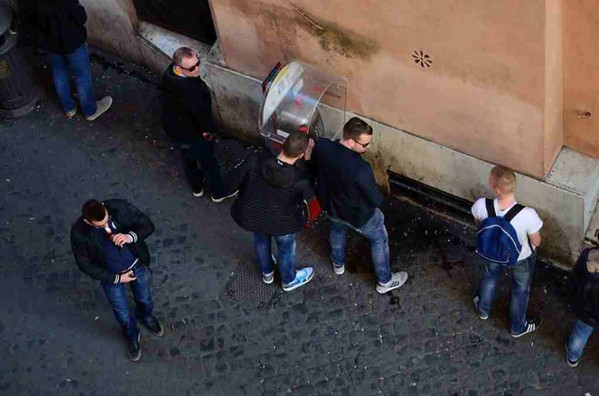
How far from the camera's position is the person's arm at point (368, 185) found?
20.9 feet

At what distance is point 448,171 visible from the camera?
7.42 metres

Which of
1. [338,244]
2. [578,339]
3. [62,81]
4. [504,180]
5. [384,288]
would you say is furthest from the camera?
[62,81]

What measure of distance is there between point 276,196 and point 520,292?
1973 millimetres

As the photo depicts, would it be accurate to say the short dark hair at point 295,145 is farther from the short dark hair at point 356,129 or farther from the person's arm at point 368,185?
the person's arm at point 368,185

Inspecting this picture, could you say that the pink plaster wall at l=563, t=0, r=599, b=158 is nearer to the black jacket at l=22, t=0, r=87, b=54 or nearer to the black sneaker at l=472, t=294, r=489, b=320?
the black sneaker at l=472, t=294, r=489, b=320

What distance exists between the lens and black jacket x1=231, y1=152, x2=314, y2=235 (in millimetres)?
6375

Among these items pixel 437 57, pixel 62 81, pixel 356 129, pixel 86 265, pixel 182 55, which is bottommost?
pixel 62 81

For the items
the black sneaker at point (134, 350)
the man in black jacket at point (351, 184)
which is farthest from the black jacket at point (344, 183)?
the black sneaker at point (134, 350)

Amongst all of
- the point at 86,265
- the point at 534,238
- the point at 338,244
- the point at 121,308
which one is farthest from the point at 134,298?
the point at 534,238

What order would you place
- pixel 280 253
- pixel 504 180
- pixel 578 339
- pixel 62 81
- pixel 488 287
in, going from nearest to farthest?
pixel 504 180, pixel 578 339, pixel 488 287, pixel 280 253, pixel 62 81

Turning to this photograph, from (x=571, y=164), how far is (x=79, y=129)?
4.74 metres

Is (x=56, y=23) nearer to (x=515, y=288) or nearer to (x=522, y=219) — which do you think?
(x=522, y=219)

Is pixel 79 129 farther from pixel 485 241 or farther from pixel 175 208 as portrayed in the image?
pixel 485 241

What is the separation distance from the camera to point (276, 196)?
258 inches
